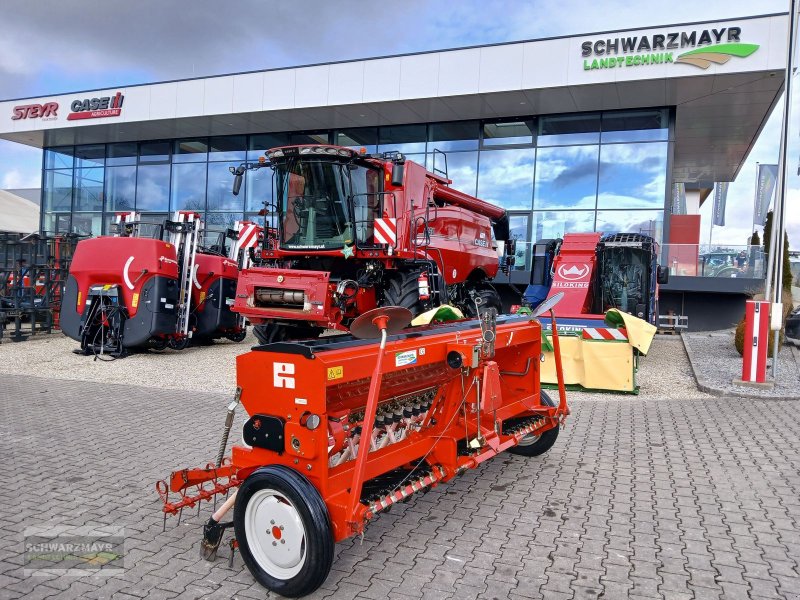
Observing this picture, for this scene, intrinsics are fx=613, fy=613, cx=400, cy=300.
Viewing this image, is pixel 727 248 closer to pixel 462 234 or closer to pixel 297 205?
pixel 462 234

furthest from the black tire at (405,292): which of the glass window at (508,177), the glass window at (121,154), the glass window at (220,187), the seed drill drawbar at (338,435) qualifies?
the glass window at (121,154)

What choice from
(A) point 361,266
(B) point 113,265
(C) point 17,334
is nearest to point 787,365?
(A) point 361,266

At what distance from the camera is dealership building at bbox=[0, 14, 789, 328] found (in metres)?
15.3

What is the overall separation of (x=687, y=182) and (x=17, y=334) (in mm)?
31911

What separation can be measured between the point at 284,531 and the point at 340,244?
6.49 m

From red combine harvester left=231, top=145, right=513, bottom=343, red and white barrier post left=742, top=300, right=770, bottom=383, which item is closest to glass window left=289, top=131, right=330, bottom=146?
red combine harvester left=231, top=145, right=513, bottom=343

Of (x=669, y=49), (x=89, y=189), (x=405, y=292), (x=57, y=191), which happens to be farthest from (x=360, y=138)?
(x=57, y=191)

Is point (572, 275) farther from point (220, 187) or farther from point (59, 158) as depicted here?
point (59, 158)

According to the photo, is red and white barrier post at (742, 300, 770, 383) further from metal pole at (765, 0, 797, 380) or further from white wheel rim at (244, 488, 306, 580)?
white wheel rim at (244, 488, 306, 580)

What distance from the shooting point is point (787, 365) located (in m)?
11.0

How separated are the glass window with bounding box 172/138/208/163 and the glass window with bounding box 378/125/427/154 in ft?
23.0

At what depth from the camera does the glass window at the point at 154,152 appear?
76.5 feet

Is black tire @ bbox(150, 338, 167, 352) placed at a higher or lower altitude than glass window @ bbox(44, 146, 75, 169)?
lower

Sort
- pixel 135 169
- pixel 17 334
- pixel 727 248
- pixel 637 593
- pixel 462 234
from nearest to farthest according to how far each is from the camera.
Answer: pixel 637 593 < pixel 462 234 < pixel 17 334 < pixel 727 248 < pixel 135 169
